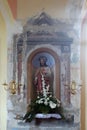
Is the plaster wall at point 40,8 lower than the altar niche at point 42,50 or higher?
higher

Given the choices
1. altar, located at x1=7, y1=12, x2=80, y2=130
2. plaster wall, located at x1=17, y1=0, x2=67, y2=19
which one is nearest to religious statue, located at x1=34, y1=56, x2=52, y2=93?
altar, located at x1=7, y1=12, x2=80, y2=130

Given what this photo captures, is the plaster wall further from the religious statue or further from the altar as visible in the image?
the religious statue

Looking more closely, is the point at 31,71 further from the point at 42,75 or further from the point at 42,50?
the point at 42,50

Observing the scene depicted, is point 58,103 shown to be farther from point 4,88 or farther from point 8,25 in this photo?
point 8,25

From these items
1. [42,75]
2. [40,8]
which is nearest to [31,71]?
[42,75]

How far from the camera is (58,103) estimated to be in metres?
5.65

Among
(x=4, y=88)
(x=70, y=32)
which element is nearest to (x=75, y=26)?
(x=70, y=32)

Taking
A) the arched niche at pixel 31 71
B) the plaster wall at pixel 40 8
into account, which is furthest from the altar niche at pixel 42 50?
the plaster wall at pixel 40 8

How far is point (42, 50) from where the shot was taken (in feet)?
18.9

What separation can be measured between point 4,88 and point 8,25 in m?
1.13

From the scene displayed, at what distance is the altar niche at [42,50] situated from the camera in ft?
18.7

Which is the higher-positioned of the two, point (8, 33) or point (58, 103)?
point (8, 33)

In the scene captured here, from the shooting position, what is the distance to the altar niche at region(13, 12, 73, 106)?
5.71 meters

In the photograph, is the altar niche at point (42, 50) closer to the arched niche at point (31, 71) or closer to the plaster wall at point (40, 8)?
the arched niche at point (31, 71)
